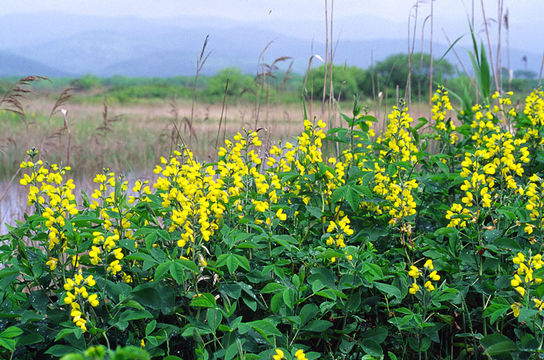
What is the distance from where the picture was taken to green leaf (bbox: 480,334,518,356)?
1.63m

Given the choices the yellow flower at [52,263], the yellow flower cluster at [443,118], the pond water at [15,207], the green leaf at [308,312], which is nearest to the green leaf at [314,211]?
the green leaf at [308,312]

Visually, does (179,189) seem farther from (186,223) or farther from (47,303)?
(47,303)

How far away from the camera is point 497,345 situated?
1.63 meters

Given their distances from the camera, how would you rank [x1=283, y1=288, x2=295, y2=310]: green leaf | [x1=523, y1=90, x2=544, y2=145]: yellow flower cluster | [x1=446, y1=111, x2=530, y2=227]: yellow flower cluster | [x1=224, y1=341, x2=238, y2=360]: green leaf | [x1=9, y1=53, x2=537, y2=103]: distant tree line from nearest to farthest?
1. [x1=224, y1=341, x2=238, y2=360]: green leaf
2. [x1=283, y1=288, x2=295, y2=310]: green leaf
3. [x1=446, y1=111, x2=530, y2=227]: yellow flower cluster
4. [x1=523, y1=90, x2=544, y2=145]: yellow flower cluster
5. [x1=9, y1=53, x2=537, y2=103]: distant tree line

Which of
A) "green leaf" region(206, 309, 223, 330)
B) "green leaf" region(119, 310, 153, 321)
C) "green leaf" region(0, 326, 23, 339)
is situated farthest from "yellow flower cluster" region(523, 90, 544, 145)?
"green leaf" region(0, 326, 23, 339)

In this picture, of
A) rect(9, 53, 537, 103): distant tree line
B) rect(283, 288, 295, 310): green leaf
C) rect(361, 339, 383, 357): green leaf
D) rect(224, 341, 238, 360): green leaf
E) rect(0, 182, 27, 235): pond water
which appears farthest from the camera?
rect(0, 182, 27, 235): pond water

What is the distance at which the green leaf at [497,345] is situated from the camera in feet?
5.34

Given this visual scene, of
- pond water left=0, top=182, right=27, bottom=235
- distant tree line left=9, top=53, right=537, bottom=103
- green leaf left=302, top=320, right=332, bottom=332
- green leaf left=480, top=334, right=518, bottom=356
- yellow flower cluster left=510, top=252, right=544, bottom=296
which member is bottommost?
pond water left=0, top=182, right=27, bottom=235

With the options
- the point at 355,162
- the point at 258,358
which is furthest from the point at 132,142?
the point at 258,358

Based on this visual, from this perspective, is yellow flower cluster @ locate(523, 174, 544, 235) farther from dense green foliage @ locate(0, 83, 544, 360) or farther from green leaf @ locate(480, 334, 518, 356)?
green leaf @ locate(480, 334, 518, 356)

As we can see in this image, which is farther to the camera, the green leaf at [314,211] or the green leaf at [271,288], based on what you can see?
the green leaf at [314,211]

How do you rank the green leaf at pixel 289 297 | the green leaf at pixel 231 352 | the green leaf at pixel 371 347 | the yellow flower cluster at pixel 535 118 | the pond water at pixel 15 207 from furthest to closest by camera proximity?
the pond water at pixel 15 207, the yellow flower cluster at pixel 535 118, the green leaf at pixel 371 347, the green leaf at pixel 289 297, the green leaf at pixel 231 352

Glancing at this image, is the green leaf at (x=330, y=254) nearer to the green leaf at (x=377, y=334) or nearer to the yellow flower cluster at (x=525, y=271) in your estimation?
the green leaf at (x=377, y=334)

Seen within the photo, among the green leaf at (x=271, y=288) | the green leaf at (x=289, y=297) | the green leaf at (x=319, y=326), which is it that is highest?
the green leaf at (x=271, y=288)
